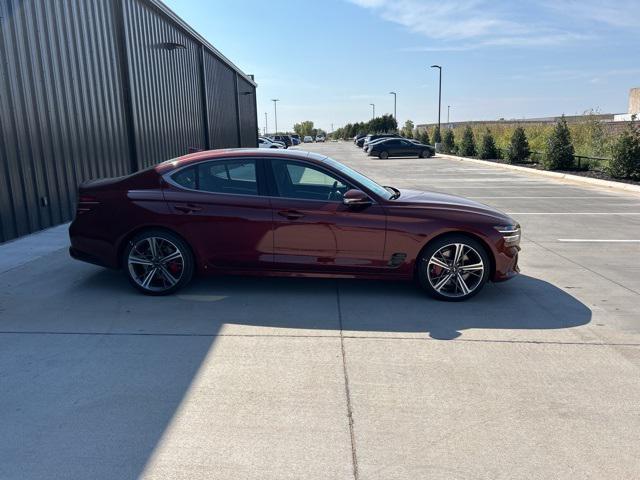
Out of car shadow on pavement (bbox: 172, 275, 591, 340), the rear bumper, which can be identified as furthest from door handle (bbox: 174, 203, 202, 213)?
the rear bumper

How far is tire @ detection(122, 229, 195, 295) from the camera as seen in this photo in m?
5.46

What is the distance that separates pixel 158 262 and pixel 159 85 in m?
11.2

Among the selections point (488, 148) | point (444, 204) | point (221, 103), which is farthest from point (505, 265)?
point (488, 148)

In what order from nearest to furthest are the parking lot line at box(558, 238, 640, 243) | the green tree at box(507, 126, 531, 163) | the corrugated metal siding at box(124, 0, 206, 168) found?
the parking lot line at box(558, 238, 640, 243), the corrugated metal siding at box(124, 0, 206, 168), the green tree at box(507, 126, 531, 163)

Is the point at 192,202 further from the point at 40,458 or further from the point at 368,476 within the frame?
the point at 368,476

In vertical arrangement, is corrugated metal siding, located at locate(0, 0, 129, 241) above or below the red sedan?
above

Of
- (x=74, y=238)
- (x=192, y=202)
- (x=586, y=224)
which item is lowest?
(x=586, y=224)

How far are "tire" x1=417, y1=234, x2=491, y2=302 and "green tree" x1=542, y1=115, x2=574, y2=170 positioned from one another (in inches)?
722

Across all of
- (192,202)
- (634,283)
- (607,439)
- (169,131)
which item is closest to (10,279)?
(192,202)

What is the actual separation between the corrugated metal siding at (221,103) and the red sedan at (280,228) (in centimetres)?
1812

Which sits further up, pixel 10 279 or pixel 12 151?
pixel 12 151

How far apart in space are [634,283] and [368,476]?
5.00m

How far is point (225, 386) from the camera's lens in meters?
3.58

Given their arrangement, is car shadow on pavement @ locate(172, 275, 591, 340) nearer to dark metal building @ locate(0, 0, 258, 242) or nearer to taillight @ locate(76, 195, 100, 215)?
taillight @ locate(76, 195, 100, 215)
